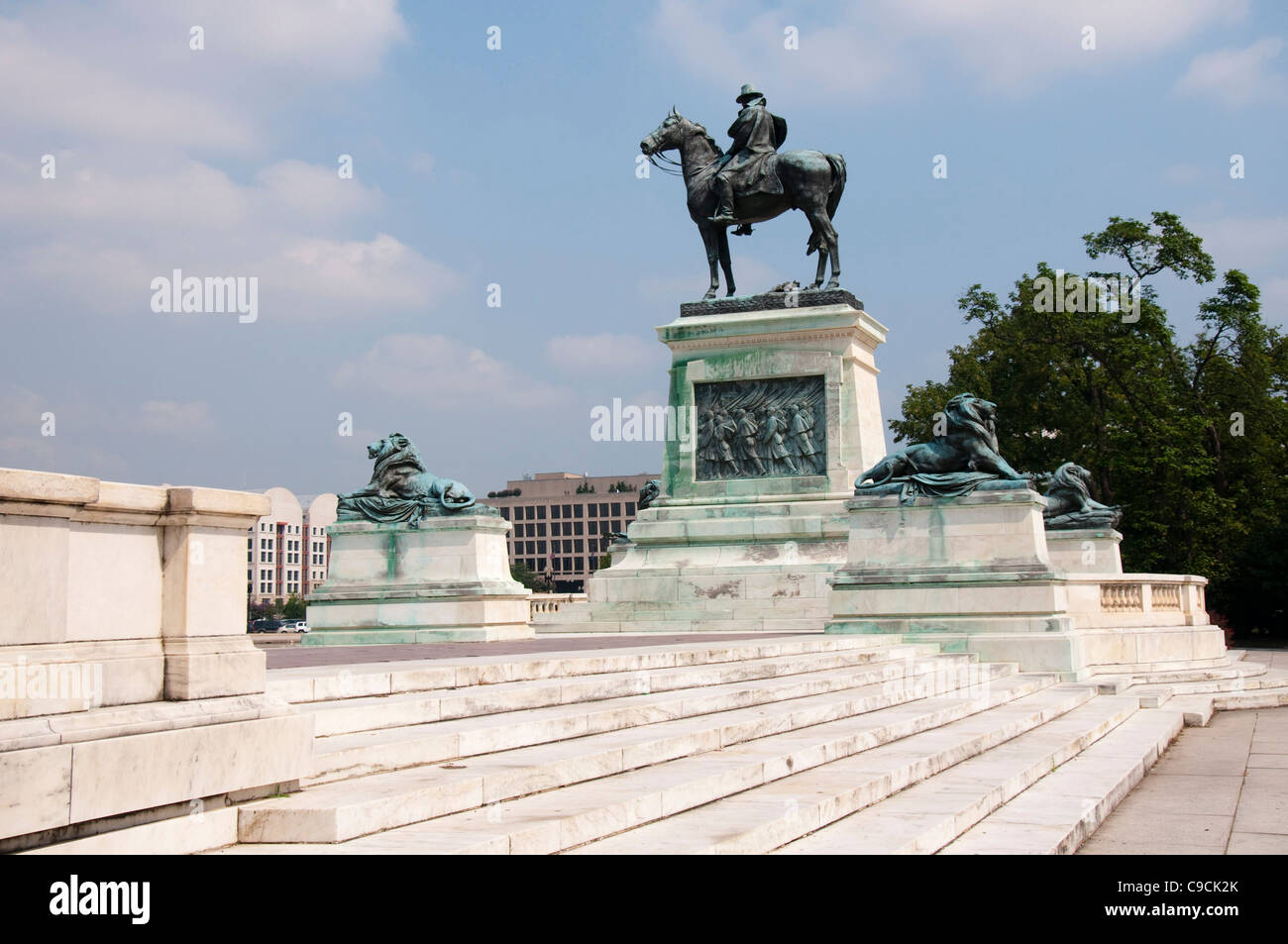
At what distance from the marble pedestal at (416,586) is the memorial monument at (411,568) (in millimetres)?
15

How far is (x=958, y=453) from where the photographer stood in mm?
18766

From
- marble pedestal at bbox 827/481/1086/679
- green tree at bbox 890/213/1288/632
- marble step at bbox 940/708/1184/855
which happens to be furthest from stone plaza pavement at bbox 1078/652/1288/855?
green tree at bbox 890/213/1288/632

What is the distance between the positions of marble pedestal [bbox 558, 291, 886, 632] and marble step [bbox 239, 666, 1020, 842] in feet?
38.7

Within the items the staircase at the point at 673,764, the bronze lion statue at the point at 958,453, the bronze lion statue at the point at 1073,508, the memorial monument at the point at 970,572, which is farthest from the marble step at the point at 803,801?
the bronze lion statue at the point at 1073,508

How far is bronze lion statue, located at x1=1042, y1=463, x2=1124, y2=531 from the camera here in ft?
84.7

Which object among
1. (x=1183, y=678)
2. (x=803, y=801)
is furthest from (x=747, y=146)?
(x=803, y=801)

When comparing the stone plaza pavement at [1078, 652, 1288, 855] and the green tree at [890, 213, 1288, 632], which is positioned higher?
the green tree at [890, 213, 1288, 632]

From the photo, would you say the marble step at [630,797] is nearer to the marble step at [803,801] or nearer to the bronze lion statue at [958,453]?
the marble step at [803,801]

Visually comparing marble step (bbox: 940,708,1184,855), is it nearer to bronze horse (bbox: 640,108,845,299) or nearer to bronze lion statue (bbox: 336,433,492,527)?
bronze lion statue (bbox: 336,433,492,527)

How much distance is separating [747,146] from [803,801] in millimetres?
21069

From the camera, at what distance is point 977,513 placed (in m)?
18.2
